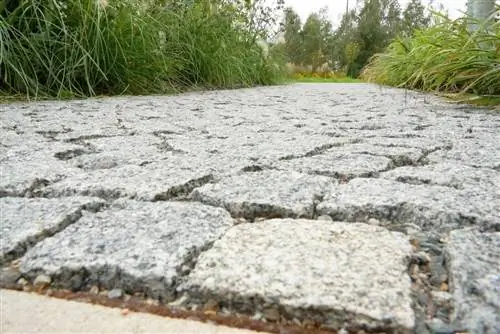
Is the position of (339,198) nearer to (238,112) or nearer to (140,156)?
(140,156)

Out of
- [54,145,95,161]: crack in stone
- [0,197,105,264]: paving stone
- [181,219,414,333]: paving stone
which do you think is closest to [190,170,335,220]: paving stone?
[181,219,414,333]: paving stone

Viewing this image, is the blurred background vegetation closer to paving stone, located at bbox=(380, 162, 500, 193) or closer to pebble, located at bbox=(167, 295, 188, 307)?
paving stone, located at bbox=(380, 162, 500, 193)

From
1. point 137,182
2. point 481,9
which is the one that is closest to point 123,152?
point 137,182

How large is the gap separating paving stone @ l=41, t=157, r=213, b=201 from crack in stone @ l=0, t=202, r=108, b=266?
81 mm

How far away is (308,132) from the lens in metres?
1.88

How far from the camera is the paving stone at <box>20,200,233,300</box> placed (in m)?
0.62

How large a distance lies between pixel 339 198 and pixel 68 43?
2.60m

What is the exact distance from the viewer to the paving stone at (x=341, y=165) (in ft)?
3.72

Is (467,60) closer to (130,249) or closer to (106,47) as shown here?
(106,47)

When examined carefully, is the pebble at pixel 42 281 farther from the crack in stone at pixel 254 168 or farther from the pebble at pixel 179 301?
the crack in stone at pixel 254 168

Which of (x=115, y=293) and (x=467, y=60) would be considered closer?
(x=115, y=293)

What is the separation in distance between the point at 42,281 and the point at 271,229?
32 centimetres

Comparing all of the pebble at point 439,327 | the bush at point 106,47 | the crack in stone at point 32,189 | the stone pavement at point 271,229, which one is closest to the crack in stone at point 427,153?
the stone pavement at point 271,229

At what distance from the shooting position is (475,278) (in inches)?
23.4
